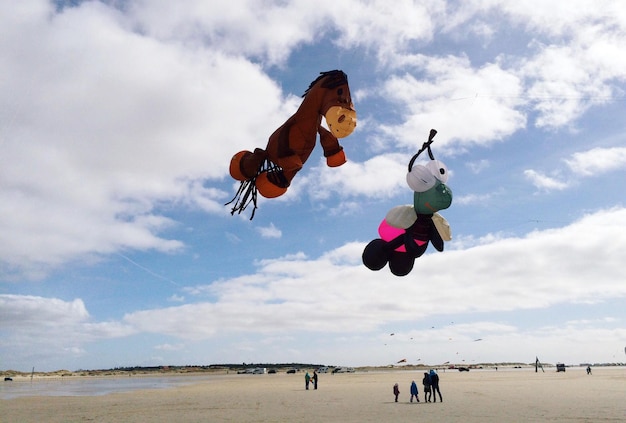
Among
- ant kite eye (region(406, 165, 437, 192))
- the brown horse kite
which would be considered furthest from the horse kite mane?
ant kite eye (region(406, 165, 437, 192))

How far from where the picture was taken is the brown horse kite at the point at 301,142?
Result: 5.94 meters

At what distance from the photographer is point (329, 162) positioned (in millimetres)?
6719

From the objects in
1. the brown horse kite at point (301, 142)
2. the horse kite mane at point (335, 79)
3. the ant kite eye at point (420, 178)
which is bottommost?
the ant kite eye at point (420, 178)

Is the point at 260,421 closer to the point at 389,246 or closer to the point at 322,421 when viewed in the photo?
the point at 322,421

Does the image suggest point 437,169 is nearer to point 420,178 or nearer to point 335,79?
point 420,178

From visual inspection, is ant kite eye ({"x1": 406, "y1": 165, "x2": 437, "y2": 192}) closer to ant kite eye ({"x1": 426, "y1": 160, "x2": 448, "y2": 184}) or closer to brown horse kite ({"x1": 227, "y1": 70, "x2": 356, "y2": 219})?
ant kite eye ({"x1": 426, "y1": 160, "x2": 448, "y2": 184})

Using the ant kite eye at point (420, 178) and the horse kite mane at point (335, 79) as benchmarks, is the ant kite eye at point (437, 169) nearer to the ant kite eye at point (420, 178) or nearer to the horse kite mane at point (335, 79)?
the ant kite eye at point (420, 178)

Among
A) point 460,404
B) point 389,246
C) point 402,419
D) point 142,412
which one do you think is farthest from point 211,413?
point 389,246

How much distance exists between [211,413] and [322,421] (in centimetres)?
475

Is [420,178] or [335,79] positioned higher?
[335,79]

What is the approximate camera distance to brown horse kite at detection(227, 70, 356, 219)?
234 inches

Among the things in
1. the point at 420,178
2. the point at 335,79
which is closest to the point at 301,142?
the point at 335,79

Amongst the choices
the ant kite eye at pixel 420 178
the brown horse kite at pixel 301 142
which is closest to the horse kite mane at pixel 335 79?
the brown horse kite at pixel 301 142

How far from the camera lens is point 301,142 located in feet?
20.6
